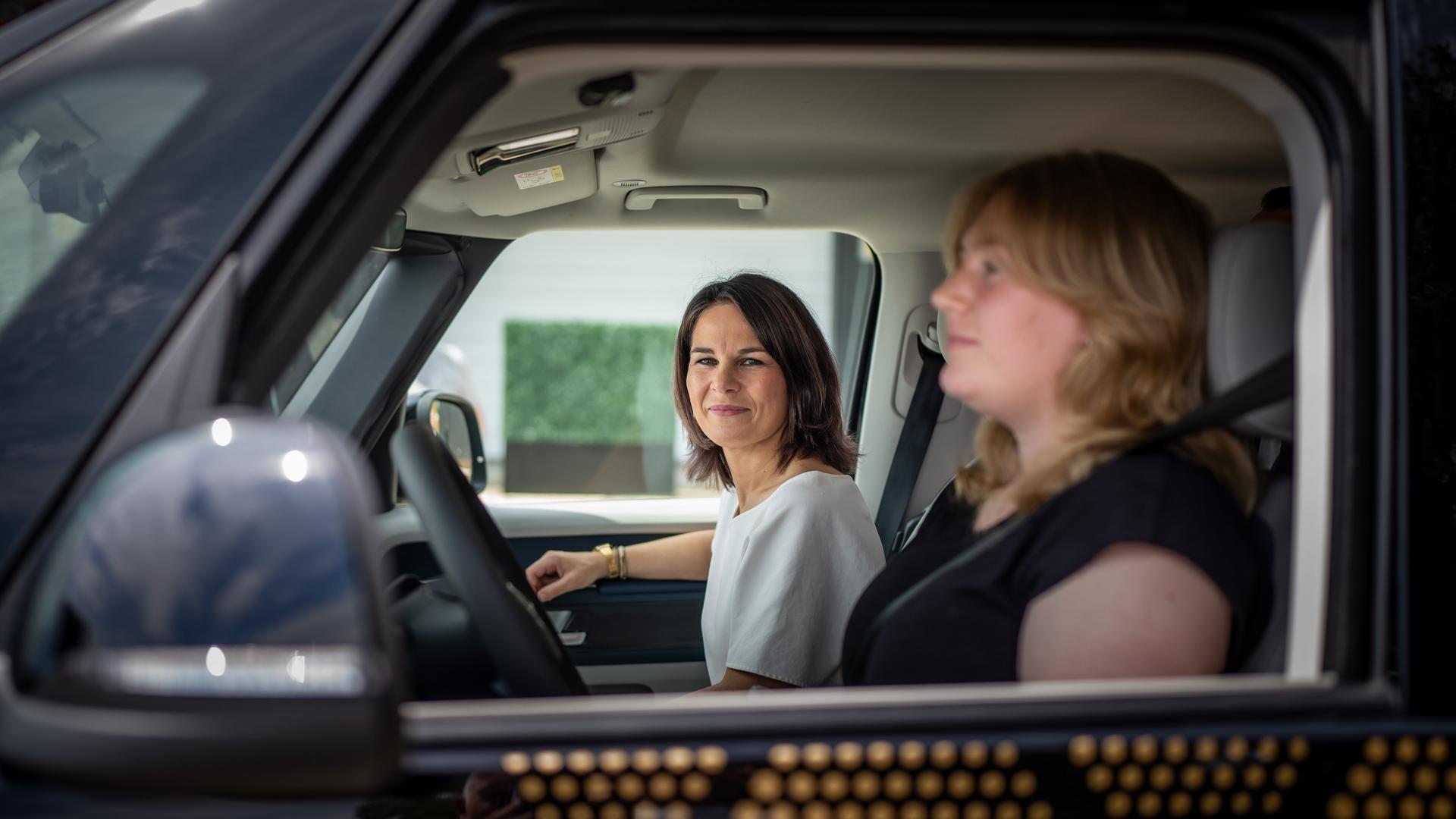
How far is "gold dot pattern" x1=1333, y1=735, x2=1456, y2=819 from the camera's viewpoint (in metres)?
0.98

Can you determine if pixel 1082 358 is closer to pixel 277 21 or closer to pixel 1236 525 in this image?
pixel 1236 525

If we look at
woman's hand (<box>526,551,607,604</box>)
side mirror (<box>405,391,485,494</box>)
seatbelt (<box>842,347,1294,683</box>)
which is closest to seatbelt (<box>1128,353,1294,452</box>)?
seatbelt (<box>842,347,1294,683</box>)

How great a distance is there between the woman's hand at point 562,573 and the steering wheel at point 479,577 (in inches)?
35.0

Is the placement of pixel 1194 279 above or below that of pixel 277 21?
below

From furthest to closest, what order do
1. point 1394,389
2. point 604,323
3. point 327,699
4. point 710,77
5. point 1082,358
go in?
point 604,323
point 710,77
point 1082,358
point 1394,389
point 327,699

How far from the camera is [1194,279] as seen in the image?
4.41ft

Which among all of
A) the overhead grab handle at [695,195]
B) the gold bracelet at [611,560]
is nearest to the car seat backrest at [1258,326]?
the overhead grab handle at [695,195]

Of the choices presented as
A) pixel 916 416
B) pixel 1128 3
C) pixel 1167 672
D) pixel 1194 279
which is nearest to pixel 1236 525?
pixel 1167 672

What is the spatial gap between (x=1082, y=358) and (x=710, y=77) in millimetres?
875

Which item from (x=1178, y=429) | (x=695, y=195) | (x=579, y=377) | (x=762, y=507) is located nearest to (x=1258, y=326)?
(x=1178, y=429)

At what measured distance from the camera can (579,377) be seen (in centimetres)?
1270

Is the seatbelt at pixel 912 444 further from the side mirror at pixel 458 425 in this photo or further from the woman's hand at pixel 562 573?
the side mirror at pixel 458 425

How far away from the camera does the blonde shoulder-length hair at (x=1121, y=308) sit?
131 centimetres

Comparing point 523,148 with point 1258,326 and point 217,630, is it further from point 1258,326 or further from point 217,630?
point 217,630
